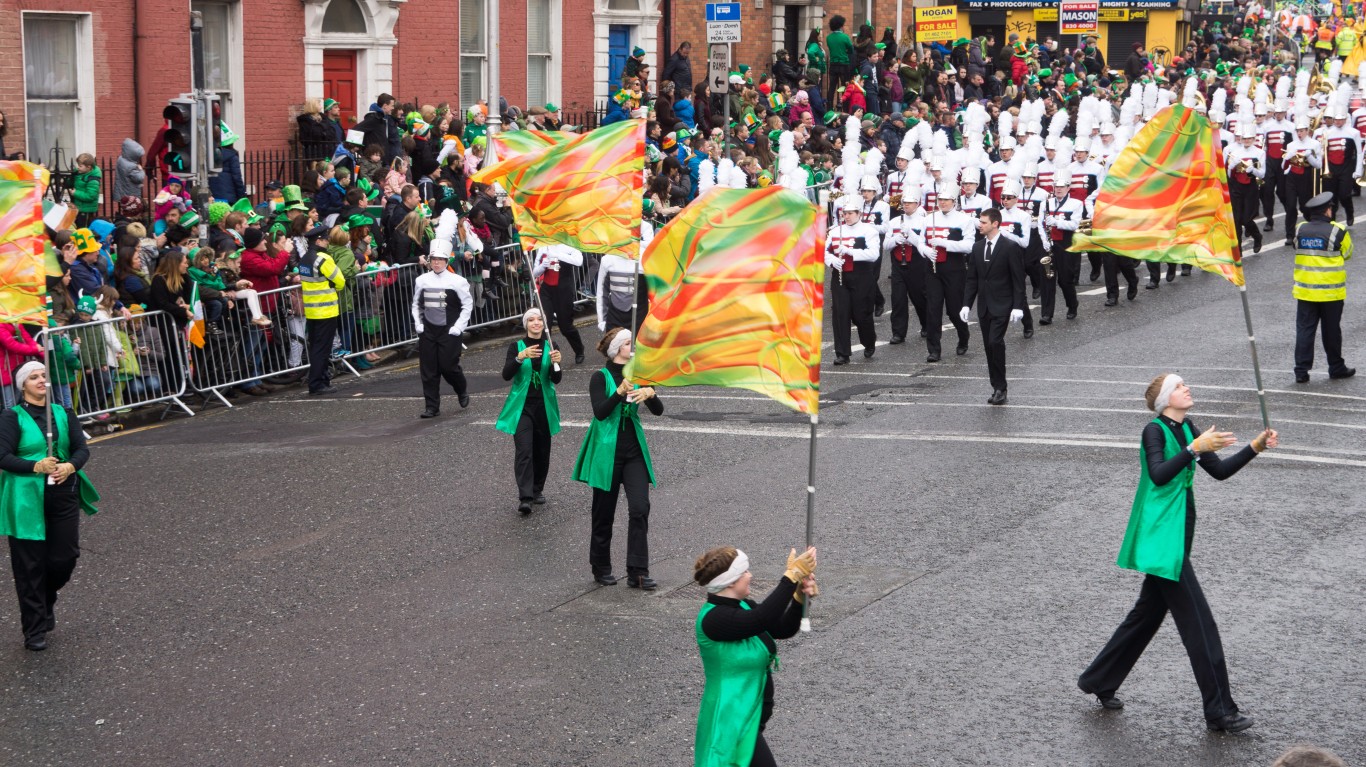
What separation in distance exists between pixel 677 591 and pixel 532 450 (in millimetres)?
2472

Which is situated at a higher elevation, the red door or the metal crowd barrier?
the red door

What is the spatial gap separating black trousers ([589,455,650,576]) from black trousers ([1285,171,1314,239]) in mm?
17207

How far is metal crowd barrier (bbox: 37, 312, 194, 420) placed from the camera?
53.3ft

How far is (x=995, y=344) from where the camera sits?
17.2 metres

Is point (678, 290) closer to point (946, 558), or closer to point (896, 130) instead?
point (946, 558)

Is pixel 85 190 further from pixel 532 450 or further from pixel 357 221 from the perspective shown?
pixel 532 450

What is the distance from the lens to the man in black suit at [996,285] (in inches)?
680

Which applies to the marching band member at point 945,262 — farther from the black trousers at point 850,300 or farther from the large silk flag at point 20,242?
the large silk flag at point 20,242

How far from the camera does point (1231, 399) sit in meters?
17.2

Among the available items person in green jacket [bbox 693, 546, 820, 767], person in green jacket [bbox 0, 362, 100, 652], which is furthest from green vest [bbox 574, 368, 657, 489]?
person in green jacket [bbox 693, 546, 820, 767]

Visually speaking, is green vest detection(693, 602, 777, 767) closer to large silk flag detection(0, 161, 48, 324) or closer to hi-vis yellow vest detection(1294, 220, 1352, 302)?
large silk flag detection(0, 161, 48, 324)

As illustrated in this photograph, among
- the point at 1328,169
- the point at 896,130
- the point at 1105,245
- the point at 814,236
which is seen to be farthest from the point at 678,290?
the point at 896,130

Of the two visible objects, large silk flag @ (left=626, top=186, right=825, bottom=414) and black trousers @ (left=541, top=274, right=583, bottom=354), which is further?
black trousers @ (left=541, top=274, right=583, bottom=354)

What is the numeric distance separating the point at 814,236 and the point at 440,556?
15.9ft
